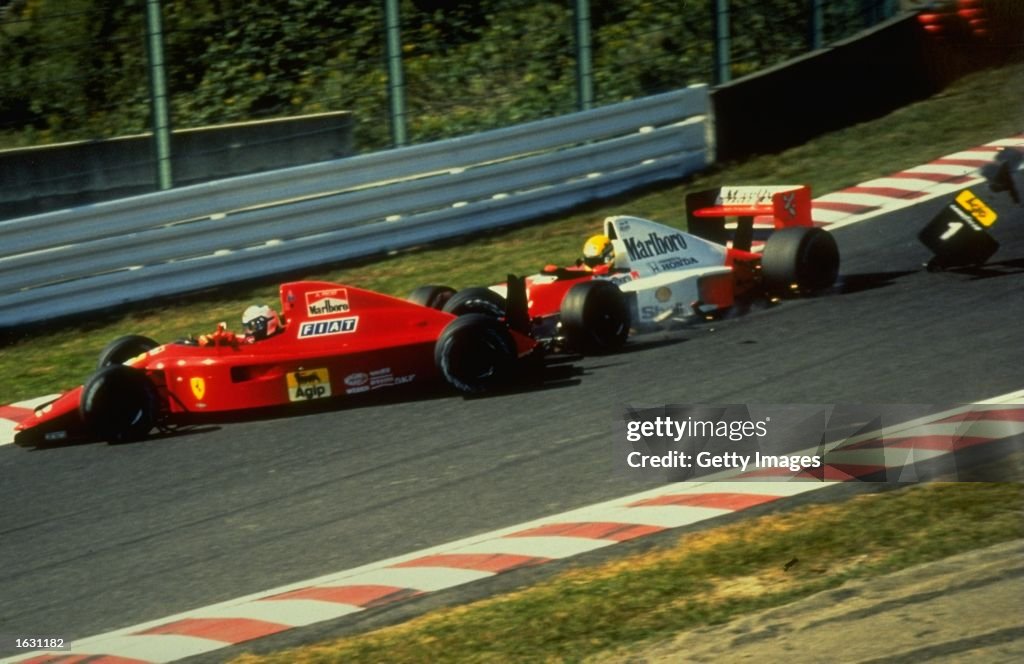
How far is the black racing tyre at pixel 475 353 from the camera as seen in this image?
315 inches

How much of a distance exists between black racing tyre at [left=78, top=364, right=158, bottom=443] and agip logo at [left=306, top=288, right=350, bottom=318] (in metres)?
0.91

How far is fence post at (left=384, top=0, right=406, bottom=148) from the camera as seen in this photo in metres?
12.5

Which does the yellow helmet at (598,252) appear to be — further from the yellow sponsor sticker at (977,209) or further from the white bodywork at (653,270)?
the yellow sponsor sticker at (977,209)

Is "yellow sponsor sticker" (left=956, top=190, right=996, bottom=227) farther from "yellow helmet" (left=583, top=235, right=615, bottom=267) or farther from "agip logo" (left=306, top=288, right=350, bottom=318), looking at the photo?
"agip logo" (left=306, top=288, right=350, bottom=318)

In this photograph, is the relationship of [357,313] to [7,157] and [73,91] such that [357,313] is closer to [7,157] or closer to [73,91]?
[73,91]

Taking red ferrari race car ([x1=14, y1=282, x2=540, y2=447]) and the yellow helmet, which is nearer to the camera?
red ferrari race car ([x1=14, y1=282, x2=540, y2=447])

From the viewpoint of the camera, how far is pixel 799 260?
364 inches

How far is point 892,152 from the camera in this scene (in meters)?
13.5

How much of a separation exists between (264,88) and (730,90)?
14.0ft

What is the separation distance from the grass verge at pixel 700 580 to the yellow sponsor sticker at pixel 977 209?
3.84 metres

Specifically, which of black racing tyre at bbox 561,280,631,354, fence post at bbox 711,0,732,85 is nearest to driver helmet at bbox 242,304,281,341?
black racing tyre at bbox 561,280,631,354

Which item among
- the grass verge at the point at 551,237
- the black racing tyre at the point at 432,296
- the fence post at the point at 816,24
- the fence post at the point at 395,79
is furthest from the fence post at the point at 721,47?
the black racing tyre at the point at 432,296

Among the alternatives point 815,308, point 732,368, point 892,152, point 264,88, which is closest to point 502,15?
point 264,88

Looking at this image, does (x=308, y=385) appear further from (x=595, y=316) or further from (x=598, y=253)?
(x=598, y=253)
